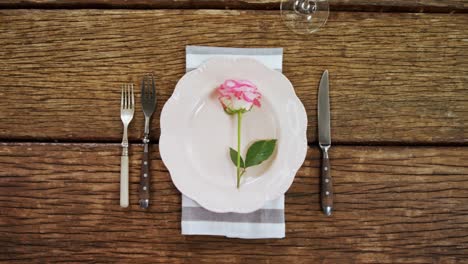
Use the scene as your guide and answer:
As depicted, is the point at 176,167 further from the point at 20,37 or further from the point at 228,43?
the point at 20,37

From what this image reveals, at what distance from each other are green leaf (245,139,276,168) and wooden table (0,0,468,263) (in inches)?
2.6

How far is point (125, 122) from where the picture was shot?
611mm

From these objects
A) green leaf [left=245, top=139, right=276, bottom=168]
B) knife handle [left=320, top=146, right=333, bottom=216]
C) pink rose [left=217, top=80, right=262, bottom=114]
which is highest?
pink rose [left=217, top=80, right=262, bottom=114]

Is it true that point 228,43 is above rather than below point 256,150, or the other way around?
above

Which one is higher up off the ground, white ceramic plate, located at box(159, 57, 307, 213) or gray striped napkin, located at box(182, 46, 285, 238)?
white ceramic plate, located at box(159, 57, 307, 213)

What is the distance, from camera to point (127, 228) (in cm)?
60

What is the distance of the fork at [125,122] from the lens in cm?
60

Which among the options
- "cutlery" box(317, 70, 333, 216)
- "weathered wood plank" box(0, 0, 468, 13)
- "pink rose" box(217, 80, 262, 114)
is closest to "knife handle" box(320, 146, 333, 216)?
"cutlery" box(317, 70, 333, 216)

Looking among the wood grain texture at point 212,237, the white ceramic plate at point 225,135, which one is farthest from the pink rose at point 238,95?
the wood grain texture at point 212,237

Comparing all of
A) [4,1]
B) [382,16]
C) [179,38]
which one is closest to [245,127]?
[179,38]

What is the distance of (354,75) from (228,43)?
21 centimetres

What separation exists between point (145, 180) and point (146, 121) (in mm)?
91

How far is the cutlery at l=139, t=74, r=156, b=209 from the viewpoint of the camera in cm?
60

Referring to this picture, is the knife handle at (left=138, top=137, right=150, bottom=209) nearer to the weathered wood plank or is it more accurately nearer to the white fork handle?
the white fork handle
